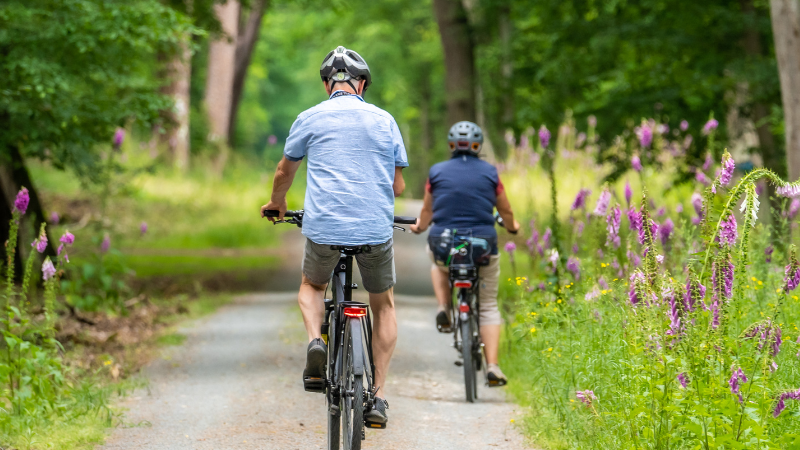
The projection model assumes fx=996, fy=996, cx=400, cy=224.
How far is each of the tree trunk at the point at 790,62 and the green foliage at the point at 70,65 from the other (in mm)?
5771

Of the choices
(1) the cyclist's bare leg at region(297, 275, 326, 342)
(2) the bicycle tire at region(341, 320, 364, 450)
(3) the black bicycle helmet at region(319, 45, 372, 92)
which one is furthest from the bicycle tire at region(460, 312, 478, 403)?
(3) the black bicycle helmet at region(319, 45, 372, 92)

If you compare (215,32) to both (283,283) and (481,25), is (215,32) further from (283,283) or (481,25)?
(481,25)

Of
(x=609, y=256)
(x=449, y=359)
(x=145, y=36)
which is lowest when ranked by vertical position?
(x=449, y=359)

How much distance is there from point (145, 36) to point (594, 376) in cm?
585

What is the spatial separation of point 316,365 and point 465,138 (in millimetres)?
2942

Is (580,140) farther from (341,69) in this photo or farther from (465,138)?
(341,69)

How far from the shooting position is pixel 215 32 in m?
15.0

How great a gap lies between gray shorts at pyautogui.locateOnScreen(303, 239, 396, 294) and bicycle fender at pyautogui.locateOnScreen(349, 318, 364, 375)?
31 centimetres

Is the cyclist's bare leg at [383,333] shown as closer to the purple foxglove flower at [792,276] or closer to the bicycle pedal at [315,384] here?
the bicycle pedal at [315,384]

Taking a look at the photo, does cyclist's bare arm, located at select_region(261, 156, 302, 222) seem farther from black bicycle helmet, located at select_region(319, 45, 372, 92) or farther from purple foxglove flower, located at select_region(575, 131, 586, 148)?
purple foxglove flower, located at select_region(575, 131, 586, 148)

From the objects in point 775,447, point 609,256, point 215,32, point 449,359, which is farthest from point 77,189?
point 775,447

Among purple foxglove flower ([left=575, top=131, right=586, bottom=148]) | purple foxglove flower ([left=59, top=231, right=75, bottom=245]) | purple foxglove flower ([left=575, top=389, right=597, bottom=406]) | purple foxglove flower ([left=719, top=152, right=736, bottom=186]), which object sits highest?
purple foxglove flower ([left=575, top=131, right=586, bottom=148])

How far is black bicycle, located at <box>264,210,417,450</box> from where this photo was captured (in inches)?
187

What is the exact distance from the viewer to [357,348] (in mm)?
4770
